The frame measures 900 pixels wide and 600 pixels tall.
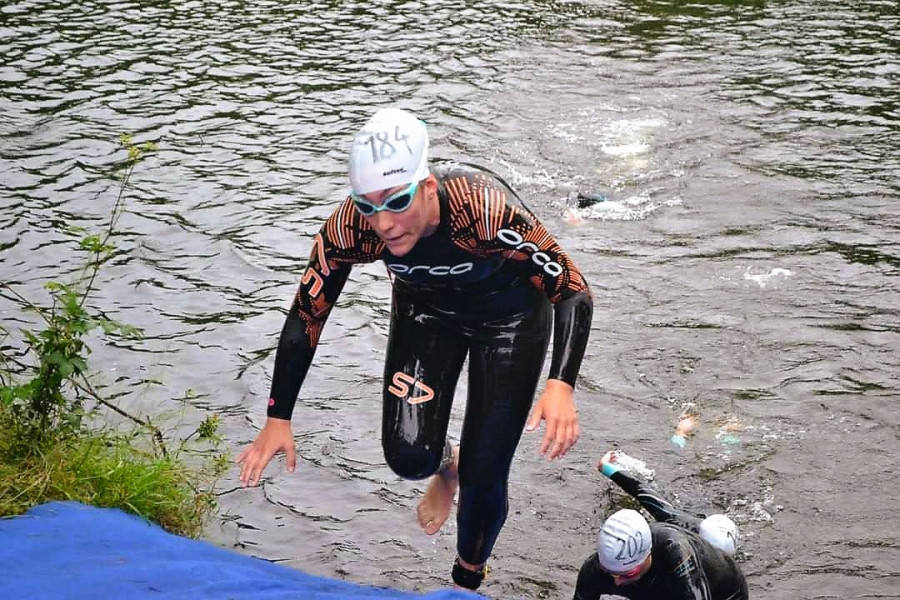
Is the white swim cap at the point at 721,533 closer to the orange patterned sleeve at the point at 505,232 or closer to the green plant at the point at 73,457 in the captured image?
the orange patterned sleeve at the point at 505,232

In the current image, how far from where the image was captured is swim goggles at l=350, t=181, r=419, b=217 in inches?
186

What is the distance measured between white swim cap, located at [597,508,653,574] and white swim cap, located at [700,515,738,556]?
0.68m

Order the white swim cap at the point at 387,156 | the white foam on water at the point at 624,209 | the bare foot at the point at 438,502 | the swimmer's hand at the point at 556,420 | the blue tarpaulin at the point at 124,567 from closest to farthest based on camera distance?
the blue tarpaulin at the point at 124,567
the white swim cap at the point at 387,156
the swimmer's hand at the point at 556,420
the bare foot at the point at 438,502
the white foam on water at the point at 624,209

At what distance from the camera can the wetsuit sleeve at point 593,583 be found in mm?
5906

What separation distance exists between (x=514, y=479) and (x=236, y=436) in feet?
6.51

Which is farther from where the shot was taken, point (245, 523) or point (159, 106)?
point (159, 106)

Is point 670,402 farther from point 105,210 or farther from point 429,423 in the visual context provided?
point 105,210

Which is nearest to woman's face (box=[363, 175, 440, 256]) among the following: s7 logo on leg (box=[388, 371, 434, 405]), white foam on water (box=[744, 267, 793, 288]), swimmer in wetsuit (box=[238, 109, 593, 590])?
swimmer in wetsuit (box=[238, 109, 593, 590])

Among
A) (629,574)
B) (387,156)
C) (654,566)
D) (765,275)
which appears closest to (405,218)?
(387,156)

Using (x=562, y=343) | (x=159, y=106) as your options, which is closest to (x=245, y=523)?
(x=562, y=343)

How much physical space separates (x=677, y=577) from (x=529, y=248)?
2067mm

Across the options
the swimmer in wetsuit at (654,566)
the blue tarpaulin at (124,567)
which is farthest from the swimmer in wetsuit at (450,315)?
the swimmer in wetsuit at (654,566)

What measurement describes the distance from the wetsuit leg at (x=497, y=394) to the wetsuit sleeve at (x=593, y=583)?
724 mm

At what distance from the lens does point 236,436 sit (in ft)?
25.9
